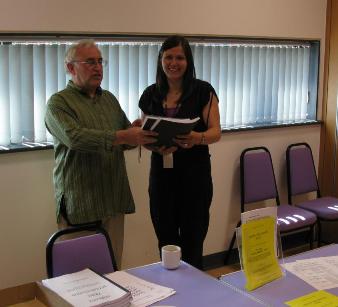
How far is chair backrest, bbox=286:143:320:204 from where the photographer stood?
166 inches

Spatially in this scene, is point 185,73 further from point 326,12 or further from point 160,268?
point 326,12

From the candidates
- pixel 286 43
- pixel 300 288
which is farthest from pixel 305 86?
pixel 300 288

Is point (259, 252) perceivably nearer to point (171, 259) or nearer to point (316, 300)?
point (316, 300)

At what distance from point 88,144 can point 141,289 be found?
0.90 meters

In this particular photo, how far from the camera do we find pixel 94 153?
104 inches

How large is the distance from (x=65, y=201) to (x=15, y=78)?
2.82 feet

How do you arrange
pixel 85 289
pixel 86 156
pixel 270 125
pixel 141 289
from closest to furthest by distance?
pixel 85 289
pixel 141 289
pixel 86 156
pixel 270 125

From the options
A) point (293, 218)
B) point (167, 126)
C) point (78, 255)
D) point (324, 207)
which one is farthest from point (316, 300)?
point (324, 207)

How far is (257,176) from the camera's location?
3982mm

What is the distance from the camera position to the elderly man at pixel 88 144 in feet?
8.36

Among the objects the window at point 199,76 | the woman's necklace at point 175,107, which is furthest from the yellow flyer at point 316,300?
the window at point 199,76

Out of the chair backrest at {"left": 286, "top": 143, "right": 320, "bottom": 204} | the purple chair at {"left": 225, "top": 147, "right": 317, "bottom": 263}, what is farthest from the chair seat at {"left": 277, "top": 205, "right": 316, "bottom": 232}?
the chair backrest at {"left": 286, "top": 143, "right": 320, "bottom": 204}

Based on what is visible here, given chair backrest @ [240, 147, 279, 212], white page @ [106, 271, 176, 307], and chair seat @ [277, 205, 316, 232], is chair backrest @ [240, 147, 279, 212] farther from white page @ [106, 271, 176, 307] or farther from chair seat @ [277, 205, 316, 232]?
white page @ [106, 271, 176, 307]

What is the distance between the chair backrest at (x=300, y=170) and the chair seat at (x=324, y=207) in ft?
0.49
